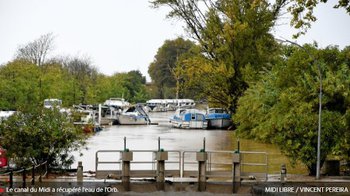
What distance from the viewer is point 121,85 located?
378ft

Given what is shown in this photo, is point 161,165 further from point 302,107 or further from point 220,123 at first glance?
point 220,123

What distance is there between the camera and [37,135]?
22.2 m

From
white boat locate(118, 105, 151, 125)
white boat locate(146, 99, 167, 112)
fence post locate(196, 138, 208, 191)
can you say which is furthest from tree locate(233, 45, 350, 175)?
white boat locate(146, 99, 167, 112)

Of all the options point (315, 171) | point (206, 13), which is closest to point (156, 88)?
point (206, 13)

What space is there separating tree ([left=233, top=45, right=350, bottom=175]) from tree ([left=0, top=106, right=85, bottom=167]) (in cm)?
899

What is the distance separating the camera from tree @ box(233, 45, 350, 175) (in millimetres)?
24172

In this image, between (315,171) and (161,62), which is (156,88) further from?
(315,171)

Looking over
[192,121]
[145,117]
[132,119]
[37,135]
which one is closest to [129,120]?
[132,119]

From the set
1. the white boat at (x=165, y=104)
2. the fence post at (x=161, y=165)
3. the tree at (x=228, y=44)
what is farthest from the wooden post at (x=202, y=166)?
the white boat at (x=165, y=104)

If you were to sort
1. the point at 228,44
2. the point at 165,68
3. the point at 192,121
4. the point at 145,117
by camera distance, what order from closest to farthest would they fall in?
the point at 228,44 < the point at 192,121 < the point at 145,117 < the point at 165,68

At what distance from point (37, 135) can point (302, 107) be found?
13.6 meters

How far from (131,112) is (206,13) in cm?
2175

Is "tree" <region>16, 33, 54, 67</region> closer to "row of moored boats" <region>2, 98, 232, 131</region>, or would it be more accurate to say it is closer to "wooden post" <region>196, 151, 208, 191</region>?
"row of moored boats" <region>2, 98, 232, 131</region>

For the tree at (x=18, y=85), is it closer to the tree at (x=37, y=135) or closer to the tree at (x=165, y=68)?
the tree at (x=37, y=135)
